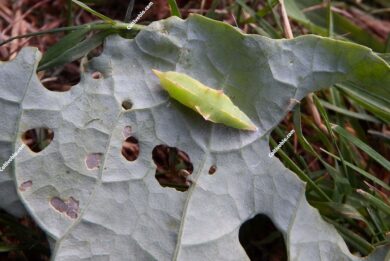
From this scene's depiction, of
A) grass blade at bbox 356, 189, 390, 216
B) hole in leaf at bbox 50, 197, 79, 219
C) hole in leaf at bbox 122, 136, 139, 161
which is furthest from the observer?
hole in leaf at bbox 122, 136, 139, 161

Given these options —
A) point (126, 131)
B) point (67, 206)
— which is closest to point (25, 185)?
point (67, 206)

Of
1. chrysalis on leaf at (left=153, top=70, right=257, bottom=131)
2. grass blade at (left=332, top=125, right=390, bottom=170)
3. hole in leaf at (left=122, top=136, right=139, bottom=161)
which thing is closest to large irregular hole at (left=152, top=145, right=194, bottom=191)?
hole in leaf at (left=122, top=136, right=139, bottom=161)

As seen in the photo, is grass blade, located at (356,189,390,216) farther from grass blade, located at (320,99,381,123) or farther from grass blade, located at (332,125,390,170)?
grass blade, located at (320,99,381,123)

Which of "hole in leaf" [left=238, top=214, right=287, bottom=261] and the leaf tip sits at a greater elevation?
the leaf tip

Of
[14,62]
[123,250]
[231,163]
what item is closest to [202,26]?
[231,163]

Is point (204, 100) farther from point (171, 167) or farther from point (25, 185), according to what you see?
point (25, 185)

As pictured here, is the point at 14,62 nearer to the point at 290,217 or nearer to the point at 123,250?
the point at 123,250
